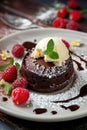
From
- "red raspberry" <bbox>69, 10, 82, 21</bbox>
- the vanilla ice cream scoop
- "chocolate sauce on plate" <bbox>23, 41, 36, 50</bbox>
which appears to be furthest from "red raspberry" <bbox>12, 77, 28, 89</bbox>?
"red raspberry" <bbox>69, 10, 82, 21</bbox>

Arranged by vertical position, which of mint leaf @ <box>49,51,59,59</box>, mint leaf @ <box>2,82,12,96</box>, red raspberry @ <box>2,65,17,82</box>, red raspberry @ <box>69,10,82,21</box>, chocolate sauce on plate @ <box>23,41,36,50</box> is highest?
red raspberry @ <box>69,10,82,21</box>

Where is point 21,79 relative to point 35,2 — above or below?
below

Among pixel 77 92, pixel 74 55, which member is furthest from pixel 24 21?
pixel 77 92

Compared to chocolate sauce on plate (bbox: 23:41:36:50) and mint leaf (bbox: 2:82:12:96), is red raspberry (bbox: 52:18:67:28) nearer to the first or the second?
chocolate sauce on plate (bbox: 23:41:36:50)

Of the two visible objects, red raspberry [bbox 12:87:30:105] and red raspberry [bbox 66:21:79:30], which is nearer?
red raspberry [bbox 12:87:30:105]

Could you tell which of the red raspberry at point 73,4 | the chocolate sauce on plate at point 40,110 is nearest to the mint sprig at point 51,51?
the chocolate sauce on plate at point 40,110

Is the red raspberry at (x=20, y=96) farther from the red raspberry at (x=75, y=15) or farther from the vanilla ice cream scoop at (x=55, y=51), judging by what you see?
the red raspberry at (x=75, y=15)

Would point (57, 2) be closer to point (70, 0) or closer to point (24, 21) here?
point (70, 0)
